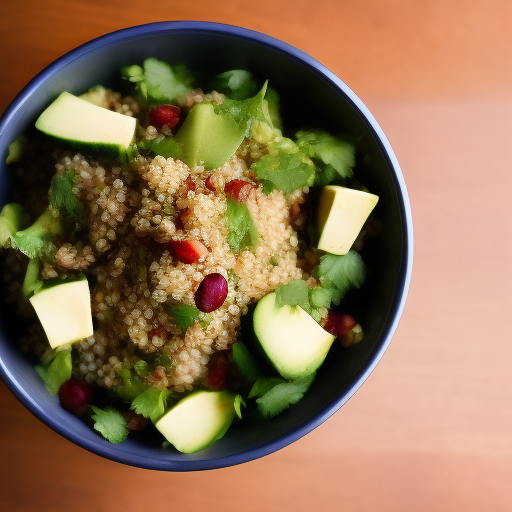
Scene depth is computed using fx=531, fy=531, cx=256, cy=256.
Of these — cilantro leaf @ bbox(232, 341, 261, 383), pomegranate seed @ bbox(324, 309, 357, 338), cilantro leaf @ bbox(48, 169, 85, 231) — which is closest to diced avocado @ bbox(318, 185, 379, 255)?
pomegranate seed @ bbox(324, 309, 357, 338)

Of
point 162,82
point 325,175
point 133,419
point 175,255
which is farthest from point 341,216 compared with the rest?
point 133,419

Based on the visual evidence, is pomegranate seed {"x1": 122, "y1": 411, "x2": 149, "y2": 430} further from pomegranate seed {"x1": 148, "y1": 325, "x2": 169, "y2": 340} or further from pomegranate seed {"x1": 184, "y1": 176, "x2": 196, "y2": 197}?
pomegranate seed {"x1": 184, "y1": 176, "x2": 196, "y2": 197}

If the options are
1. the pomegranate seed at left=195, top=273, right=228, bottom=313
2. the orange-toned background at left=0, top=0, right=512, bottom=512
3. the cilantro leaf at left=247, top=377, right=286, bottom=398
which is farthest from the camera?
the orange-toned background at left=0, top=0, right=512, bottom=512

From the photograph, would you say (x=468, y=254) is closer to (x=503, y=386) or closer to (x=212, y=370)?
(x=503, y=386)

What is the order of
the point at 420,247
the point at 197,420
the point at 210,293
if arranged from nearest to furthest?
the point at 210,293 < the point at 197,420 < the point at 420,247

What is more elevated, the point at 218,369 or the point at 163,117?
the point at 163,117

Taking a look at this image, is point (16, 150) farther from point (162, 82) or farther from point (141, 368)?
point (141, 368)
